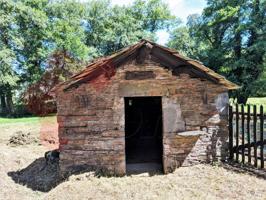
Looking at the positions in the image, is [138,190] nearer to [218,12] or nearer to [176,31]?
[218,12]

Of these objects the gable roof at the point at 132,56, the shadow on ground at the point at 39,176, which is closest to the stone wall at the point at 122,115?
the gable roof at the point at 132,56

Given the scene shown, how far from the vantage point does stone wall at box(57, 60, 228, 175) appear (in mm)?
7195

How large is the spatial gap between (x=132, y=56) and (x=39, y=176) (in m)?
4.08

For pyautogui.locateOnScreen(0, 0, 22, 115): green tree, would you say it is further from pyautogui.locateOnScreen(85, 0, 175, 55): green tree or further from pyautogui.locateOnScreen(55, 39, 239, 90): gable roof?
pyautogui.locateOnScreen(55, 39, 239, 90): gable roof

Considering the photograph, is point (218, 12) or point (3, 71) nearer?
point (218, 12)

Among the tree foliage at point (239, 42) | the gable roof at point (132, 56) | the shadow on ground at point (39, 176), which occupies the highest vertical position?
the tree foliage at point (239, 42)

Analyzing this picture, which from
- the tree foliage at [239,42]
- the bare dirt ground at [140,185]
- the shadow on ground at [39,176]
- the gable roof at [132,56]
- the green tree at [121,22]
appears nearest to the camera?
the bare dirt ground at [140,185]

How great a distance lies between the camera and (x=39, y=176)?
26.3ft

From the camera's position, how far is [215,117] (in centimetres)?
749

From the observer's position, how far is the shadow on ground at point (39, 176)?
7324 millimetres

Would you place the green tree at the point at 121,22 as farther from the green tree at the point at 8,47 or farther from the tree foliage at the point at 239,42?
the tree foliage at the point at 239,42

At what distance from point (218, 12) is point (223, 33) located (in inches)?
76.8

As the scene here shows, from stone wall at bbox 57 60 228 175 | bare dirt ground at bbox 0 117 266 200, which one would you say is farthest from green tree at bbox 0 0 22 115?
stone wall at bbox 57 60 228 175

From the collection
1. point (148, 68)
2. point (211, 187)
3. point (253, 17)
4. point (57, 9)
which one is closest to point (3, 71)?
point (57, 9)
